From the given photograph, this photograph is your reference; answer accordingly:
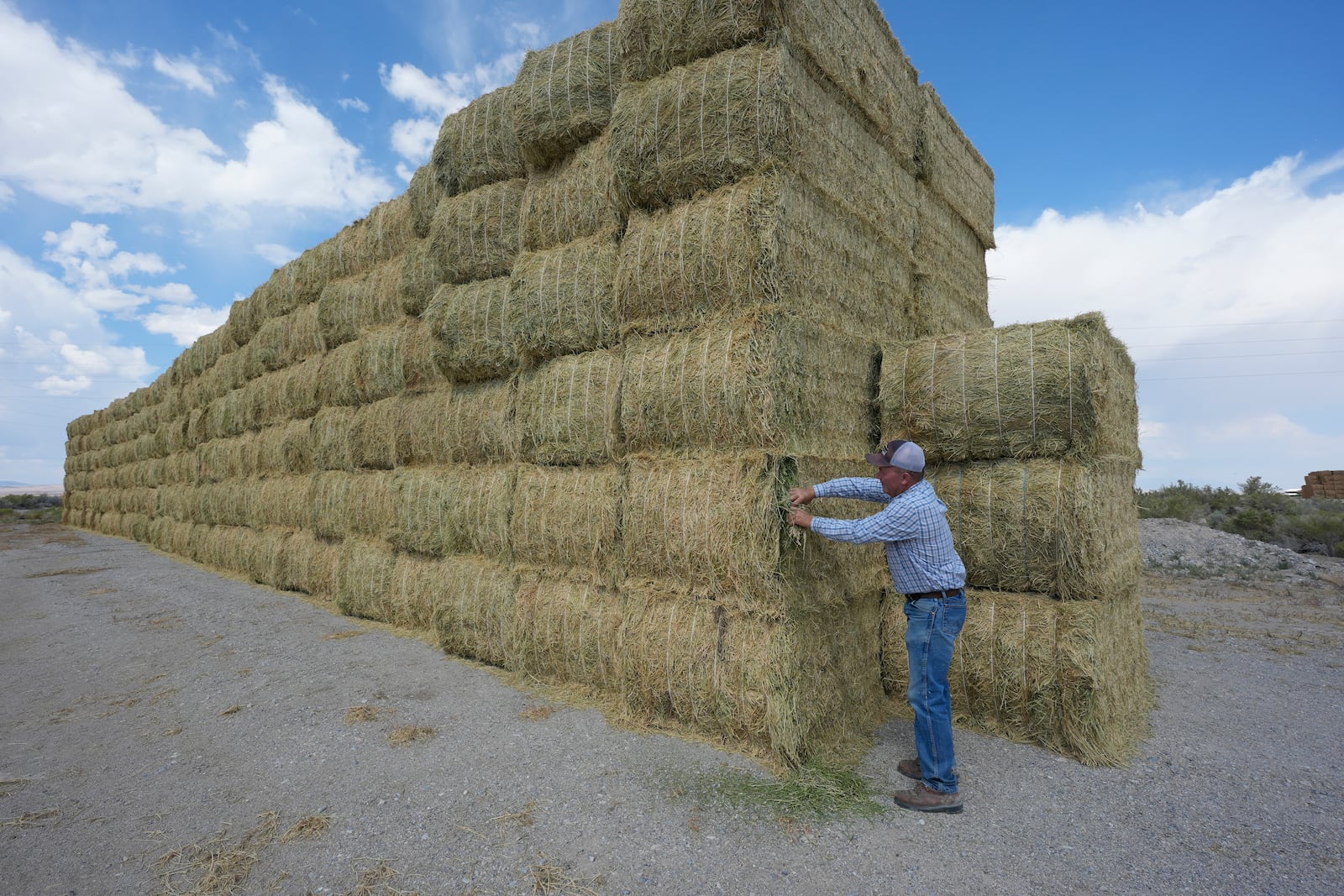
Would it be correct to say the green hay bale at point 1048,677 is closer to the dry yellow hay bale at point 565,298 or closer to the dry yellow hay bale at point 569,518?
the dry yellow hay bale at point 569,518

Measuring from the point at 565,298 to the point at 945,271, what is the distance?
4848mm

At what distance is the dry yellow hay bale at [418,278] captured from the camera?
866 centimetres

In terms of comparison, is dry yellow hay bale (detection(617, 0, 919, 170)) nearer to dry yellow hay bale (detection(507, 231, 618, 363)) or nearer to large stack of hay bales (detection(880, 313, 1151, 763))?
dry yellow hay bale (detection(507, 231, 618, 363))

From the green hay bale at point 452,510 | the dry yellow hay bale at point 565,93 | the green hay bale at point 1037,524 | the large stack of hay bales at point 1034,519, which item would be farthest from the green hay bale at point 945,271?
the green hay bale at point 452,510

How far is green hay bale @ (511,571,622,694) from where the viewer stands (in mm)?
5605

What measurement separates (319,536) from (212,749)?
6504 mm

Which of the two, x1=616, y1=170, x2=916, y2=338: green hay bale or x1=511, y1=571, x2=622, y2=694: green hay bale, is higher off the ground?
x1=616, y1=170, x2=916, y2=338: green hay bale

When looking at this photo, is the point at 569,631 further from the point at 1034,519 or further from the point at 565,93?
the point at 565,93

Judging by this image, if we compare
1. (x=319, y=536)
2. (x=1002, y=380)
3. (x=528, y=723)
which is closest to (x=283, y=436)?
(x=319, y=536)

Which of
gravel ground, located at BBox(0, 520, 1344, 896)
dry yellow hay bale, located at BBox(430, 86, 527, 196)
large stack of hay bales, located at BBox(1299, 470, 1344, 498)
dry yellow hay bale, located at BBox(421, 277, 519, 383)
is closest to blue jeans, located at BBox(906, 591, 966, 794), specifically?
gravel ground, located at BBox(0, 520, 1344, 896)

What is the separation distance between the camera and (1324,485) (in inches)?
955

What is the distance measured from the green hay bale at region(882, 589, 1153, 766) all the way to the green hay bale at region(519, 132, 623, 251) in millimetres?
4639

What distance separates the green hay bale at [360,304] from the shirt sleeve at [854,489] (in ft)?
23.3

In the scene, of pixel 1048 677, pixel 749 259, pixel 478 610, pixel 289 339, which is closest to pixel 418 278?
pixel 478 610
